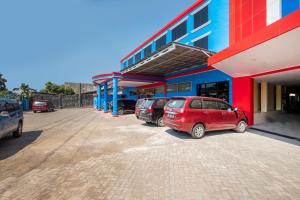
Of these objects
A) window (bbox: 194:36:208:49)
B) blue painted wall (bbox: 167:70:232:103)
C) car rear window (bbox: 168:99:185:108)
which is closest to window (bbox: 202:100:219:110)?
car rear window (bbox: 168:99:185:108)

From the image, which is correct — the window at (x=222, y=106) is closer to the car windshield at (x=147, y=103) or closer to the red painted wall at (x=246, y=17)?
the car windshield at (x=147, y=103)

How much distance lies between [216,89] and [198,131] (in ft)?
22.5

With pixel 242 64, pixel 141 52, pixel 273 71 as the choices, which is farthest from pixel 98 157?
pixel 141 52

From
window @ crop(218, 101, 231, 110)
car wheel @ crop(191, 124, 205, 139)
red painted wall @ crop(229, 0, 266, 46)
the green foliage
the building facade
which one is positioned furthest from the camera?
the green foliage

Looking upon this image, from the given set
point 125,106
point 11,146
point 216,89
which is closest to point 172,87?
point 125,106

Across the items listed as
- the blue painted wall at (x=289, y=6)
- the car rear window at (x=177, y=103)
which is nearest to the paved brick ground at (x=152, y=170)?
the car rear window at (x=177, y=103)

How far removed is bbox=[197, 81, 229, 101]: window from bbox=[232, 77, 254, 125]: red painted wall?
55.1 inches

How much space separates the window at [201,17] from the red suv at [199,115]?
10.3 meters

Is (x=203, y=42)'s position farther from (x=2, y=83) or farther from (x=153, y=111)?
(x=2, y=83)

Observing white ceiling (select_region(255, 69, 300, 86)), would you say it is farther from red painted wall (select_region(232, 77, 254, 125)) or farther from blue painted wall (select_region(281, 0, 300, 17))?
blue painted wall (select_region(281, 0, 300, 17))

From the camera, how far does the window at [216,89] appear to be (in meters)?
11.6

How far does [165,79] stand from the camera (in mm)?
18938

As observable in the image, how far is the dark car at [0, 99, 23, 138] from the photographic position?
588cm

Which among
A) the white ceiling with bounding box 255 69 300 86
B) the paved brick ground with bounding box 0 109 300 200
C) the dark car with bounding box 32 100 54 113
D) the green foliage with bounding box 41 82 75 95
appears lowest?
the paved brick ground with bounding box 0 109 300 200
